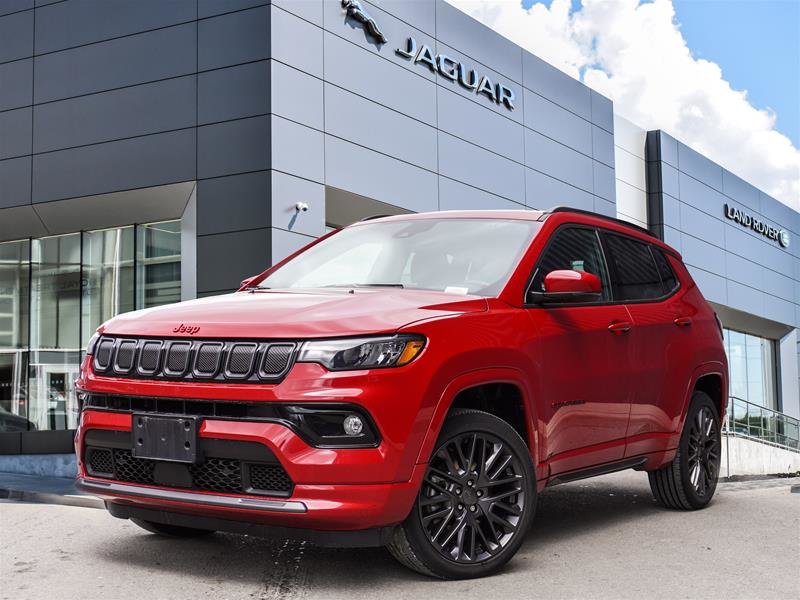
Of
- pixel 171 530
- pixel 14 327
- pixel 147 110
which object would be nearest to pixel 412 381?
pixel 171 530

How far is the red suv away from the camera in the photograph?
419 centimetres

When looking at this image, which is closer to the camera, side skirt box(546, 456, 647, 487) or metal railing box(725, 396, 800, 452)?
side skirt box(546, 456, 647, 487)

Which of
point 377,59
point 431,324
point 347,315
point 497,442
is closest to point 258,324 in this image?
point 347,315

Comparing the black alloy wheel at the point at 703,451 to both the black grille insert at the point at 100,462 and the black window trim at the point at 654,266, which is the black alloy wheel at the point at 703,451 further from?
the black grille insert at the point at 100,462

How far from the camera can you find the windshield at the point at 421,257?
207 inches

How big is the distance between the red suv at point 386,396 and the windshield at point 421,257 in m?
0.01

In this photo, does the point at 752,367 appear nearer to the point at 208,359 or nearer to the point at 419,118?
the point at 419,118

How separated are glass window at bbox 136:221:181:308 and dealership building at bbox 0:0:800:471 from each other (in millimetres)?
37

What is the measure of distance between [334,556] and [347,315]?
1.53 meters

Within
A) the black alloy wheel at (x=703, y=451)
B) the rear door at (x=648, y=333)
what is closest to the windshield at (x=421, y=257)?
the rear door at (x=648, y=333)

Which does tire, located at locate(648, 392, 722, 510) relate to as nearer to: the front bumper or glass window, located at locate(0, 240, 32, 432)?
the front bumper

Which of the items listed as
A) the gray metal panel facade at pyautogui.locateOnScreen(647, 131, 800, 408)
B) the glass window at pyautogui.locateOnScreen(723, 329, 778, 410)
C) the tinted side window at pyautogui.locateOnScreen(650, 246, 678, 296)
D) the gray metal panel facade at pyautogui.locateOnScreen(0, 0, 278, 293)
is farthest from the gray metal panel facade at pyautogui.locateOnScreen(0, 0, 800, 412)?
the glass window at pyautogui.locateOnScreen(723, 329, 778, 410)

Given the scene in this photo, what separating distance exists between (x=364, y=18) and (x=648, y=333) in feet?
44.9

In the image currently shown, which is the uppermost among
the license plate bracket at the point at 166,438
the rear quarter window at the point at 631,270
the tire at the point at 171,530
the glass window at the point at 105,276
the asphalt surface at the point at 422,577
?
the glass window at the point at 105,276
